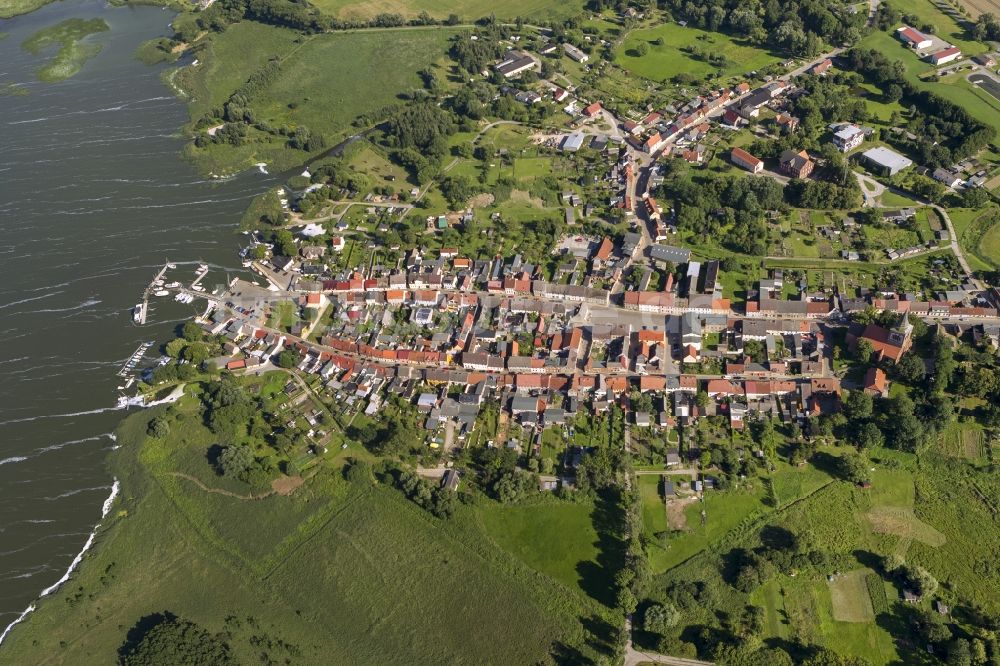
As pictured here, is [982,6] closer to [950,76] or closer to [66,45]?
[950,76]

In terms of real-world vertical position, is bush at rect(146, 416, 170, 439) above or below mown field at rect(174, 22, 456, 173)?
below

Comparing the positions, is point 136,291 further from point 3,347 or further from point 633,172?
point 633,172

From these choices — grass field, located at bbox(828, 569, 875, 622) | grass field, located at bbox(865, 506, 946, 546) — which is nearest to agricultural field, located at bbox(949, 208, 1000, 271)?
grass field, located at bbox(865, 506, 946, 546)

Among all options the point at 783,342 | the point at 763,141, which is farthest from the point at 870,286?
the point at 763,141

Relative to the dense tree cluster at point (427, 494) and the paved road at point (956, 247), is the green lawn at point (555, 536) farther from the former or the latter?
the paved road at point (956, 247)

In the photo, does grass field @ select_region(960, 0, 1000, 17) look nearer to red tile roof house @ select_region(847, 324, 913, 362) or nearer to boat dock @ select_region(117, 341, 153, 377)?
red tile roof house @ select_region(847, 324, 913, 362)

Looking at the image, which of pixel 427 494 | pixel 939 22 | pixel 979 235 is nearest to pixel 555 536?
pixel 427 494
